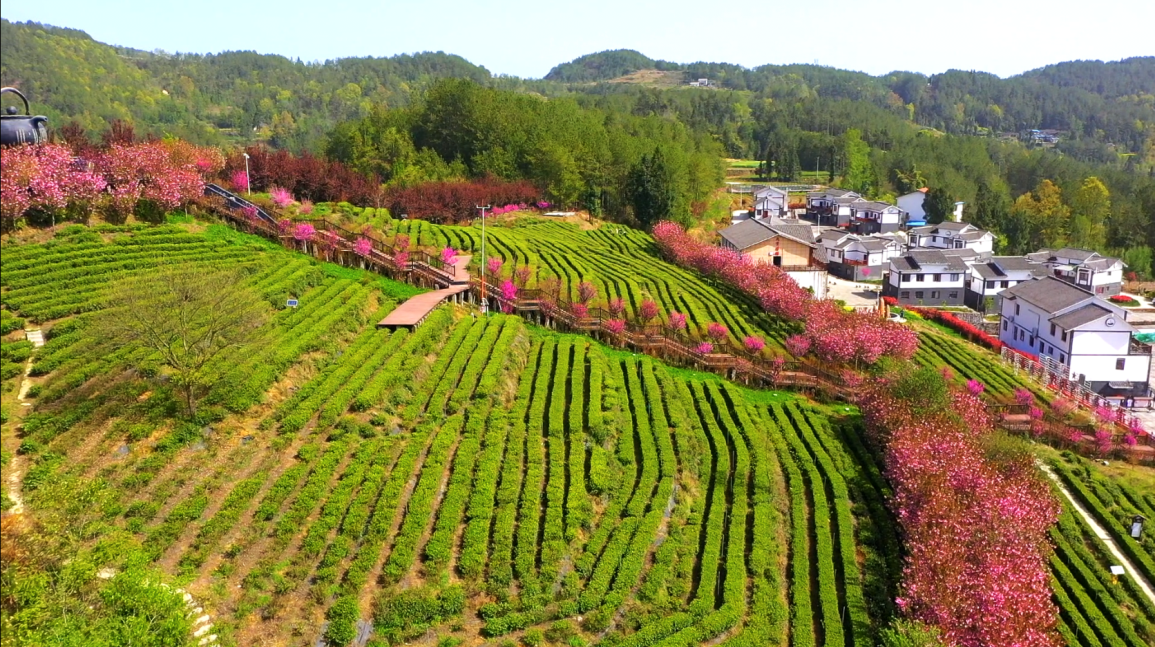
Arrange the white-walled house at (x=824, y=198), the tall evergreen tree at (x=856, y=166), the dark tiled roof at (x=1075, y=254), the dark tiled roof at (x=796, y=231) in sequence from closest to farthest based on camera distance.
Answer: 1. the dark tiled roof at (x=796, y=231)
2. the dark tiled roof at (x=1075, y=254)
3. the white-walled house at (x=824, y=198)
4. the tall evergreen tree at (x=856, y=166)

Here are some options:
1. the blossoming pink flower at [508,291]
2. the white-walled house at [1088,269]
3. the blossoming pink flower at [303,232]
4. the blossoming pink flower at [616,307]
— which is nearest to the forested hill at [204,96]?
the blossoming pink flower at [303,232]

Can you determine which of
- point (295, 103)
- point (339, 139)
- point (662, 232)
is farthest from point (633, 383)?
point (295, 103)

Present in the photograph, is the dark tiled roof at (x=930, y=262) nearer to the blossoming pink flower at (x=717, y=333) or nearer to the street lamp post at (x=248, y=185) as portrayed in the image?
the blossoming pink flower at (x=717, y=333)

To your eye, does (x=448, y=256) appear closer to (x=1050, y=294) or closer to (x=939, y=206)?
(x=1050, y=294)

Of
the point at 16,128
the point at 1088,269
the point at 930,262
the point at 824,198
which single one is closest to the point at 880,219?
the point at 824,198

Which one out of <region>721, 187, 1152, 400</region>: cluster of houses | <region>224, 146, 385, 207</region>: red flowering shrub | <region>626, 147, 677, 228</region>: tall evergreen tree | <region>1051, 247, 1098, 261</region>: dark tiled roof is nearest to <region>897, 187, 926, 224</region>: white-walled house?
<region>721, 187, 1152, 400</region>: cluster of houses

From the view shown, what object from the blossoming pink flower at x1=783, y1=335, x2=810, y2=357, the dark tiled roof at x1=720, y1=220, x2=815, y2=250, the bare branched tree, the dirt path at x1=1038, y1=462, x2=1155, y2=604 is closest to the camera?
the bare branched tree

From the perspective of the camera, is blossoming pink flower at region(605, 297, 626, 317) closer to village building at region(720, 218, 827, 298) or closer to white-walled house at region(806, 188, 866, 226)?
village building at region(720, 218, 827, 298)

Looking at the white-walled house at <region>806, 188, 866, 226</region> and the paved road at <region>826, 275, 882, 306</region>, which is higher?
the white-walled house at <region>806, 188, 866, 226</region>
